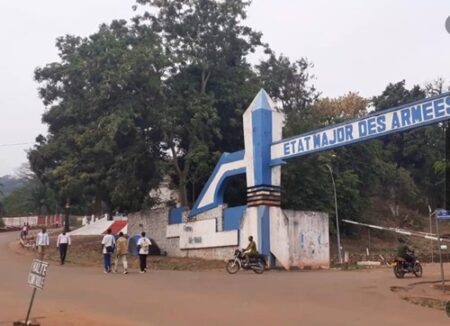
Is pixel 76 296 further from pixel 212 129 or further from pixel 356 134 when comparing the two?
pixel 212 129

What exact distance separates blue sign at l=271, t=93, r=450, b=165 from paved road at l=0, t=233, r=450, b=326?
5.28 meters

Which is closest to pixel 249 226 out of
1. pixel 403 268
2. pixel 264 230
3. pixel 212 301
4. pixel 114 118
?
pixel 264 230

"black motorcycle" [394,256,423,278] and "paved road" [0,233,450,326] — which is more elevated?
"black motorcycle" [394,256,423,278]

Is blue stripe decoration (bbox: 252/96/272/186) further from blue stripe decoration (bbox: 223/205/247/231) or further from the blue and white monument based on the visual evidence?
blue stripe decoration (bbox: 223/205/247/231)

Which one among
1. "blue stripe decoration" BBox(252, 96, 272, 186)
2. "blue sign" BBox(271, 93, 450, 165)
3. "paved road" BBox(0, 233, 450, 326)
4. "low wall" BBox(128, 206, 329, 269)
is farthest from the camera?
"blue stripe decoration" BBox(252, 96, 272, 186)

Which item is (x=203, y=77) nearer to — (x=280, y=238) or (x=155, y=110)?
(x=155, y=110)

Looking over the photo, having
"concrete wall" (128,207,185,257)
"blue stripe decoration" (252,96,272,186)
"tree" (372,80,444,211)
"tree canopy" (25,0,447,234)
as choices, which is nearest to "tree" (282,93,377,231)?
"tree canopy" (25,0,447,234)

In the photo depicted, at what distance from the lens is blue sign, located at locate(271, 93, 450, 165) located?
19359 millimetres

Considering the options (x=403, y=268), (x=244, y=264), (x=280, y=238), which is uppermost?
(x=280, y=238)

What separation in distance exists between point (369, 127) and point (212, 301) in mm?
10970

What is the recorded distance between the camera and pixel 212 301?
12797 mm

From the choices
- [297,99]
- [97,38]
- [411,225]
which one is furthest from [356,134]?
[411,225]

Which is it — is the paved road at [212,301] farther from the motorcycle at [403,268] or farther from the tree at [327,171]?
the tree at [327,171]

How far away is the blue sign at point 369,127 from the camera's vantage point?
19359mm
